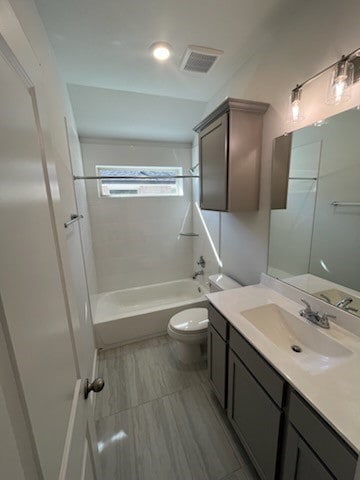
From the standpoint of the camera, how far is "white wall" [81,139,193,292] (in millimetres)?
2831

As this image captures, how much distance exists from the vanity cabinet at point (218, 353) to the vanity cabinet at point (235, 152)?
2.78 ft

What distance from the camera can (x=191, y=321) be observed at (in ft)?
6.79

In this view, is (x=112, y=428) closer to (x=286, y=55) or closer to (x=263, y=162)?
(x=263, y=162)

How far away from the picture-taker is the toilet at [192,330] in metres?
1.95

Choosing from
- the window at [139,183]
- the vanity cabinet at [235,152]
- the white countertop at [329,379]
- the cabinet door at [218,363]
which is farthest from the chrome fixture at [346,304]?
the window at [139,183]

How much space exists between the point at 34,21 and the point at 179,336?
235cm

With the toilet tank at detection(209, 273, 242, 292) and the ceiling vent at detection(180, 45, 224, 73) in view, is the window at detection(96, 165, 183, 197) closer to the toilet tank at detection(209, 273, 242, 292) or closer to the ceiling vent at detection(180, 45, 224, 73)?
the ceiling vent at detection(180, 45, 224, 73)

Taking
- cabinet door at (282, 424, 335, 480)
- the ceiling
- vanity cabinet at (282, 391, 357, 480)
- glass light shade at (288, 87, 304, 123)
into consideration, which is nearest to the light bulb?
glass light shade at (288, 87, 304, 123)

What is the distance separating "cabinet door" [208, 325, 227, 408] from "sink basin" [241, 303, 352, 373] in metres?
0.29

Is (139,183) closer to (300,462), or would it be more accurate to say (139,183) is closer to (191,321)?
(191,321)

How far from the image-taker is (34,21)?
3.64 feet

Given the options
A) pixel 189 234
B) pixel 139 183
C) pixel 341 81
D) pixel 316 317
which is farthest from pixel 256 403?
pixel 139 183

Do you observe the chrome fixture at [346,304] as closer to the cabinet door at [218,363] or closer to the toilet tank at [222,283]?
the cabinet door at [218,363]

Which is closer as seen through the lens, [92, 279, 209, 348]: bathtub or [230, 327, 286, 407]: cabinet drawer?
[230, 327, 286, 407]: cabinet drawer
